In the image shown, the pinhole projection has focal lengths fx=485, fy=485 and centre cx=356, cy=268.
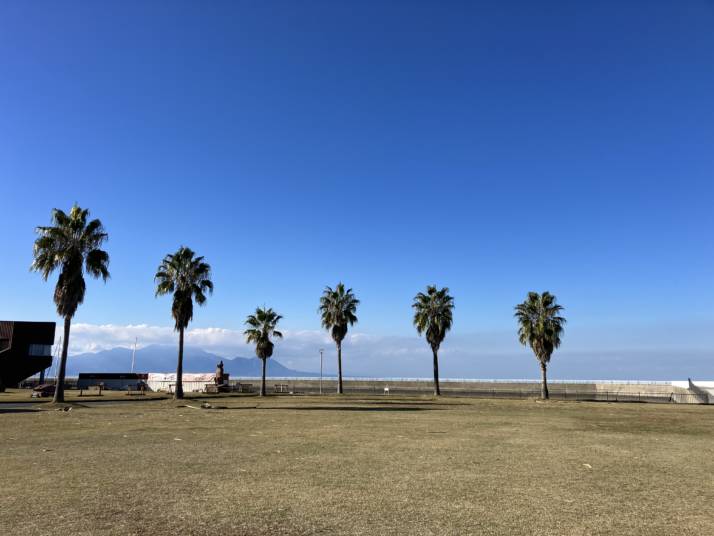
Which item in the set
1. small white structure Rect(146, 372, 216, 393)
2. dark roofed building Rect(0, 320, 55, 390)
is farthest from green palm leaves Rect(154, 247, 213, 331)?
dark roofed building Rect(0, 320, 55, 390)

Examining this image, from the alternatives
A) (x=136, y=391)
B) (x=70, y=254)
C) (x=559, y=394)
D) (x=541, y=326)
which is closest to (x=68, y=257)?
(x=70, y=254)

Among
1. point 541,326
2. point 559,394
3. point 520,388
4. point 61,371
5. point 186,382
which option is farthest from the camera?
point 520,388

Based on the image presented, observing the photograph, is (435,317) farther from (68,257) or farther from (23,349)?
(23,349)

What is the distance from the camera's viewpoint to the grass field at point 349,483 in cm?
741

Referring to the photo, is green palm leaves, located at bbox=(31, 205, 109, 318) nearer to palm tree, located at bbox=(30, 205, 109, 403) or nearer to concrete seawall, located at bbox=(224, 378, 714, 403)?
palm tree, located at bbox=(30, 205, 109, 403)

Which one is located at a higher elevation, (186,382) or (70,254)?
(70,254)

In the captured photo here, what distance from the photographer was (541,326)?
52719 millimetres

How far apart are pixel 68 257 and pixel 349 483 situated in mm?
35044

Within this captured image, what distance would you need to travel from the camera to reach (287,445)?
50.9 feet

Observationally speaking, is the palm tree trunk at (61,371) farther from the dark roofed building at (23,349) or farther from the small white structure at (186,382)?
the dark roofed building at (23,349)

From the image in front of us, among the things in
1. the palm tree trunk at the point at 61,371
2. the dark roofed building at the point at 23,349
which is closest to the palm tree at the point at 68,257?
the palm tree trunk at the point at 61,371

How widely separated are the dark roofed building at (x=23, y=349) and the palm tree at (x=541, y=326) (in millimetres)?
72247

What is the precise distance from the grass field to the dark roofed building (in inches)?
2700

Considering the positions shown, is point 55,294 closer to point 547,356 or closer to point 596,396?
point 547,356
